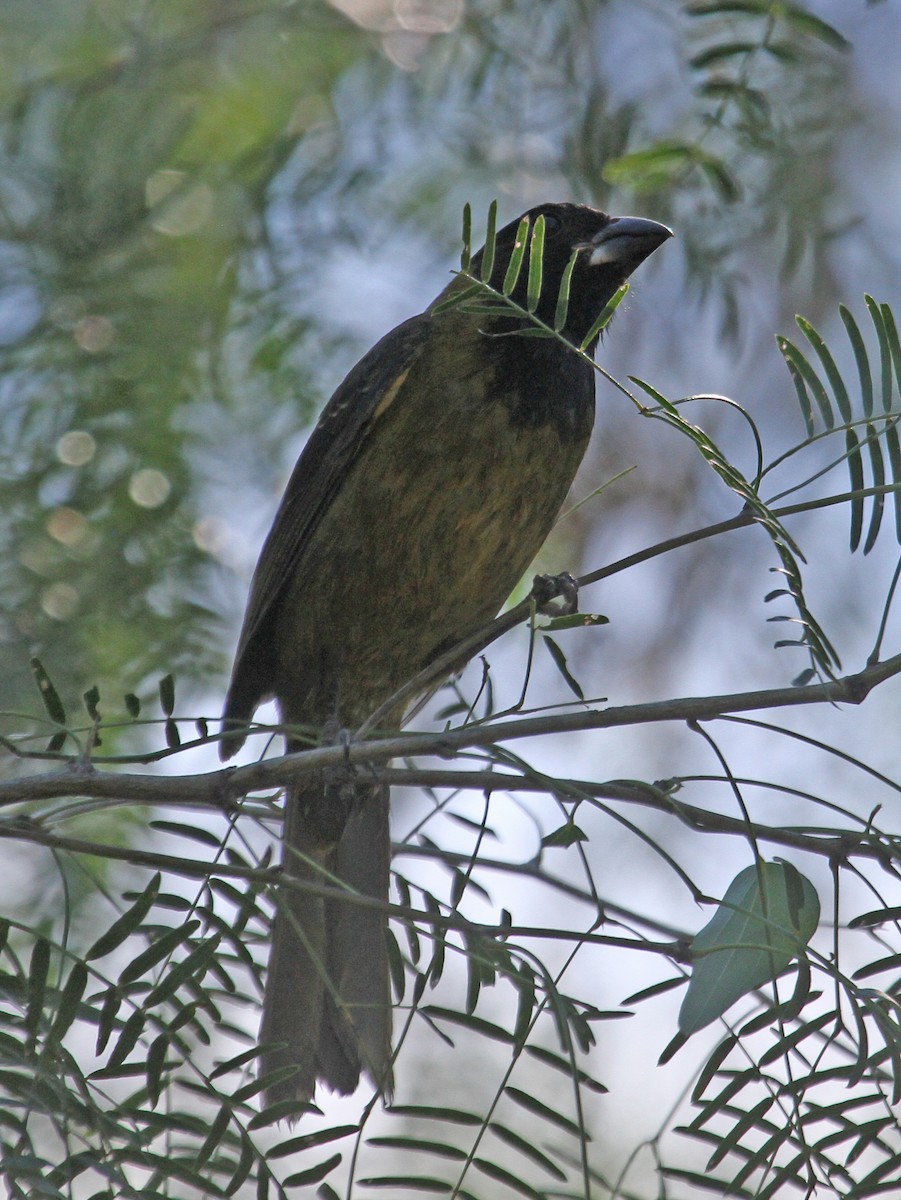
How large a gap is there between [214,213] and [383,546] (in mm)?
1492

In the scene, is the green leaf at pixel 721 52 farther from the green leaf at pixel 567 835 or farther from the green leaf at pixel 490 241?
the green leaf at pixel 567 835

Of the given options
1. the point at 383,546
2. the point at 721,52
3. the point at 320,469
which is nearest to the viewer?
the point at 721,52

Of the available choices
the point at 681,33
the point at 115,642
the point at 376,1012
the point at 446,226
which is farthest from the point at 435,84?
the point at 376,1012

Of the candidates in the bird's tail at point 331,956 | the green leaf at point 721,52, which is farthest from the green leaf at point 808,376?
the green leaf at point 721,52

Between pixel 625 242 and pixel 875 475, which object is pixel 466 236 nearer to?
pixel 875 475

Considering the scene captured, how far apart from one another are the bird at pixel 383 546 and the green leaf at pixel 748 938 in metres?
1.33

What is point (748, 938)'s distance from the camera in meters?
1.82

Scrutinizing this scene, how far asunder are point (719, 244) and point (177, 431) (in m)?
1.75

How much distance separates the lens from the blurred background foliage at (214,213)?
384cm

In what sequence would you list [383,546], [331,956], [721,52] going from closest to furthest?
[721,52]
[331,956]
[383,546]

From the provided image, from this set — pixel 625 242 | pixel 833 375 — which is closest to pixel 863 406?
pixel 833 375

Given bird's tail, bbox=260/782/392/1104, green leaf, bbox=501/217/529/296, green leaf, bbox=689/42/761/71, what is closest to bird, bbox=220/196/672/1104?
bird's tail, bbox=260/782/392/1104

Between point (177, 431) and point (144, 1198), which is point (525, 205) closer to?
point (177, 431)

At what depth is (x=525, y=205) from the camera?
4809 mm
